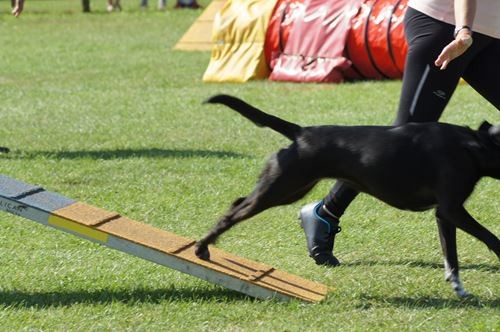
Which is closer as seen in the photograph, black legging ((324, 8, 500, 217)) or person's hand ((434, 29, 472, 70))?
person's hand ((434, 29, 472, 70))

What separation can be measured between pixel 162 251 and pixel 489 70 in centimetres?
179

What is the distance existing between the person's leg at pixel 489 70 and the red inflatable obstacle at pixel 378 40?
6.60 metres

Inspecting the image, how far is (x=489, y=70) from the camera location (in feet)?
16.1

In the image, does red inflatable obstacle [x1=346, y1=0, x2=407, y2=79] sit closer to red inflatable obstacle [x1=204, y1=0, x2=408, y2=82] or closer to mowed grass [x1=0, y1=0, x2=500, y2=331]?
red inflatable obstacle [x1=204, y1=0, x2=408, y2=82]

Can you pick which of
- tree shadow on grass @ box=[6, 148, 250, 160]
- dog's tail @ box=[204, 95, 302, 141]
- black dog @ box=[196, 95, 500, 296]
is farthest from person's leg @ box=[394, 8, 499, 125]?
tree shadow on grass @ box=[6, 148, 250, 160]

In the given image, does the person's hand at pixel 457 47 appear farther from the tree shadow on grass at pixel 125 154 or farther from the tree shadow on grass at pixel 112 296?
the tree shadow on grass at pixel 125 154

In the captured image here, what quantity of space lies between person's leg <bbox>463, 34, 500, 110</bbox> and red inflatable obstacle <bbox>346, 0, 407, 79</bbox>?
660cm

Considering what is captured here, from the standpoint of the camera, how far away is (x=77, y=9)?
27516 millimetres

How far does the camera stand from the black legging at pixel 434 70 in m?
4.80

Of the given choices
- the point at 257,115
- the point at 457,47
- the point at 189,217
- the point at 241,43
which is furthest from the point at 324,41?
the point at 257,115

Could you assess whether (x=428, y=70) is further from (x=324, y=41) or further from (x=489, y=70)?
(x=324, y=41)

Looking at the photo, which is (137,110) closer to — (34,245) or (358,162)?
(34,245)

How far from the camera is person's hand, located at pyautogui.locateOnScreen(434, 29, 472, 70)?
445 cm

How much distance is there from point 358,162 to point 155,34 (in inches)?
633
